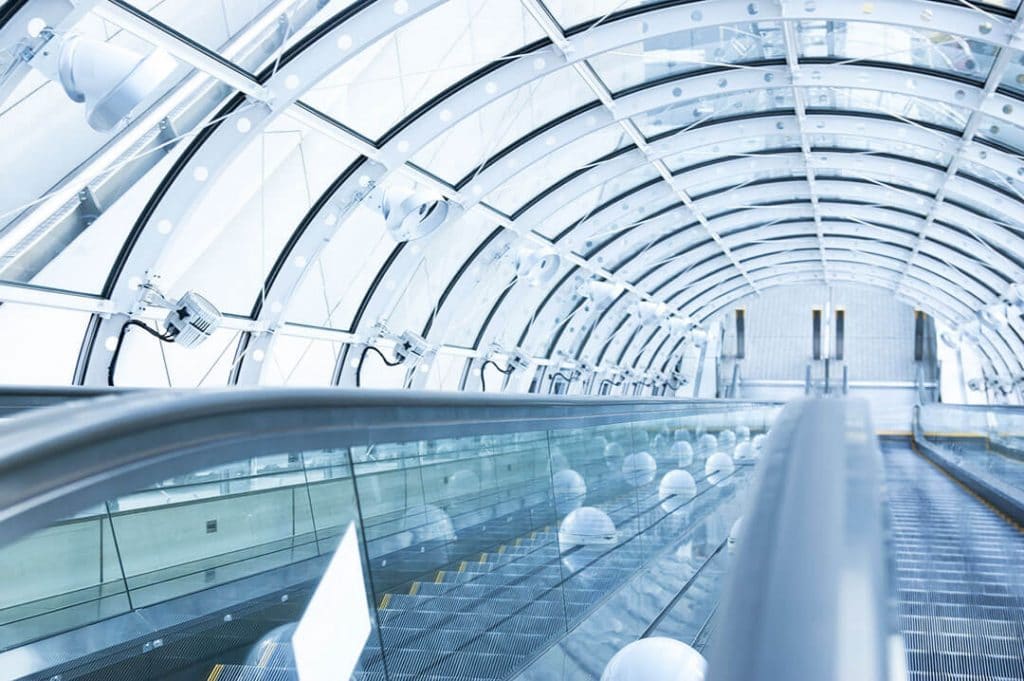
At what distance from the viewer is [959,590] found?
29.6 feet

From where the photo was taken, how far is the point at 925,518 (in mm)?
14961

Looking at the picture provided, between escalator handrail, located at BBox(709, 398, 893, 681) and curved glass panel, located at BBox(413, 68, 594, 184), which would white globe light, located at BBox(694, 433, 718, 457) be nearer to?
escalator handrail, located at BBox(709, 398, 893, 681)

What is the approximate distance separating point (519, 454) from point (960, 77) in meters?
20.0

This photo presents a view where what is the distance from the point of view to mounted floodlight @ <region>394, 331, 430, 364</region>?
78.1 ft

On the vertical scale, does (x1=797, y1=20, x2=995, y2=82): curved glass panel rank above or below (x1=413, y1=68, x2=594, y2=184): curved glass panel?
above

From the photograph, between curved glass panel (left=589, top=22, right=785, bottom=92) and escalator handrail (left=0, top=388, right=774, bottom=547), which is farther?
curved glass panel (left=589, top=22, right=785, bottom=92)

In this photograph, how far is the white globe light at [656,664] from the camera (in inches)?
159

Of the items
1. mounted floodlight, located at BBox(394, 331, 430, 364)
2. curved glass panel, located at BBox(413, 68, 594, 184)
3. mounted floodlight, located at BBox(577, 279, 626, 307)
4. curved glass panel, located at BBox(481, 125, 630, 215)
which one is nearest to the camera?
curved glass panel, located at BBox(413, 68, 594, 184)

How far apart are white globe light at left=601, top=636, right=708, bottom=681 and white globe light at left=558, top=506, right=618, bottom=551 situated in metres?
0.92

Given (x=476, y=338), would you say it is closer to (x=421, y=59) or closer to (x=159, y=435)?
(x=421, y=59)

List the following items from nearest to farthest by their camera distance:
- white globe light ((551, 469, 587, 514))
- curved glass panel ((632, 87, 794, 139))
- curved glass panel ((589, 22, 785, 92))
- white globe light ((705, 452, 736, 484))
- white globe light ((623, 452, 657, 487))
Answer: white globe light ((551, 469, 587, 514)) → white globe light ((623, 452, 657, 487)) → white globe light ((705, 452, 736, 484)) → curved glass panel ((589, 22, 785, 92)) → curved glass panel ((632, 87, 794, 139))

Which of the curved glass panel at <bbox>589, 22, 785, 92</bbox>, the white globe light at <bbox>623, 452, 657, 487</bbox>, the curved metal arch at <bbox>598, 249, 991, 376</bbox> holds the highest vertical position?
the curved glass panel at <bbox>589, 22, 785, 92</bbox>

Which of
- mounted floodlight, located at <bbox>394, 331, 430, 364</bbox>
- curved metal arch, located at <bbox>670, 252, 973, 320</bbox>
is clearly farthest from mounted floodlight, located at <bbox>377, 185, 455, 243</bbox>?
curved metal arch, located at <bbox>670, 252, 973, 320</bbox>

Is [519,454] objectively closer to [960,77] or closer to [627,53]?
[627,53]
